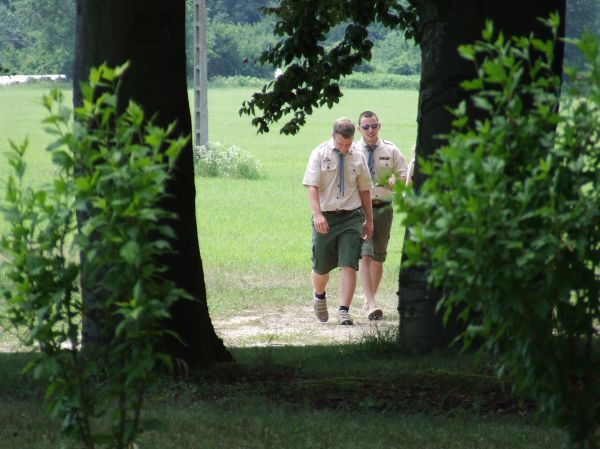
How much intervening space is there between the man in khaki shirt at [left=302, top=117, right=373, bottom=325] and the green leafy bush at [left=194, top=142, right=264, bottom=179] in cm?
2217

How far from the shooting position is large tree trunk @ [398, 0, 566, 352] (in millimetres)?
8156

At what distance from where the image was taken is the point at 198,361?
Result: 7.81 m

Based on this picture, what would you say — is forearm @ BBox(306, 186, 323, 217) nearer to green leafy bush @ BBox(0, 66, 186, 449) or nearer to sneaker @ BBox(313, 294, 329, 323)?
sneaker @ BBox(313, 294, 329, 323)

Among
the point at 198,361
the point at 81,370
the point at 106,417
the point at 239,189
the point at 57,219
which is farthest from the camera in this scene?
the point at 239,189

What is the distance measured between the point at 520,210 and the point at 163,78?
4.09 metres

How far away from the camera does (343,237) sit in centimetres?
1184

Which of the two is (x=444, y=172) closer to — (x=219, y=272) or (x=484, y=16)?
(x=484, y=16)

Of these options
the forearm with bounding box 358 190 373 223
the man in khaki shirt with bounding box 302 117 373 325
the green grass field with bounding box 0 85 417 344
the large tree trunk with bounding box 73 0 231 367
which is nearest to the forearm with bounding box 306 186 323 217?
the man in khaki shirt with bounding box 302 117 373 325

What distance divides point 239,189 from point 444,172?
2818 cm

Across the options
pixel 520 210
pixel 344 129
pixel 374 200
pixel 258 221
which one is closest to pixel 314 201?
pixel 344 129

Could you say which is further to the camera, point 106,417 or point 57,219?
point 106,417

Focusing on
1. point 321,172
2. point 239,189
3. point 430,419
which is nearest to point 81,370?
point 430,419

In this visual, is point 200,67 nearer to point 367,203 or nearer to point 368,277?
point 368,277

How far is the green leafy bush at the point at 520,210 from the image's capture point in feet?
12.3
